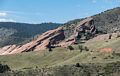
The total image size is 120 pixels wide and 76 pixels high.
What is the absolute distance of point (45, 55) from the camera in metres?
192

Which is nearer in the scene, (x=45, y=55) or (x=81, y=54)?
(x=81, y=54)

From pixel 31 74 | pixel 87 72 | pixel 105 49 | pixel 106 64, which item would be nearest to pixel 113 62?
pixel 106 64

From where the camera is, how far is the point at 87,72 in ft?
429

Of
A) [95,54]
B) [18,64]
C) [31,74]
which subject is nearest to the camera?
[31,74]

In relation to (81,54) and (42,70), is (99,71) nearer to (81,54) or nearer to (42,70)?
(42,70)

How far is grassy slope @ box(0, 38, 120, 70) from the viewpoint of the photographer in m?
158

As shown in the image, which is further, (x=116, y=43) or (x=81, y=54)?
(x=116, y=43)

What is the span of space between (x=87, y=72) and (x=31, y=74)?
65.2 feet

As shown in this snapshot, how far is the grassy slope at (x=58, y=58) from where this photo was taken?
518ft

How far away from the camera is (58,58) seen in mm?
179750

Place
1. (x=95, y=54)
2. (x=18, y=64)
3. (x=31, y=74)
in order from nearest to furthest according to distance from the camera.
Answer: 1. (x=31, y=74)
2. (x=95, y=54)
3. (x=18, y=64)

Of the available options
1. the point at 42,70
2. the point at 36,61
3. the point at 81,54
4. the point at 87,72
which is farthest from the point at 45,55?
the point at 87,72

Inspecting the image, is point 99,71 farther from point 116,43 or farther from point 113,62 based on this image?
point 116,43

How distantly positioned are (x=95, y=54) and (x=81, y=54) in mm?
8811
